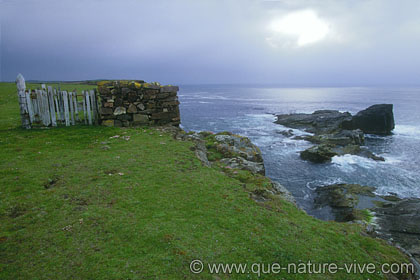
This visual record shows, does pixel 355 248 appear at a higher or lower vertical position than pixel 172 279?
lower

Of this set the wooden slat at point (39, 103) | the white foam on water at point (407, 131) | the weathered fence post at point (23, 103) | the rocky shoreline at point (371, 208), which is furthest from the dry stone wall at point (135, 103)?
the white foam on water at point (407, 131)

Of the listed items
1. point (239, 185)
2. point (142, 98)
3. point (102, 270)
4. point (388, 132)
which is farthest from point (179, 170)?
point (388, 132)

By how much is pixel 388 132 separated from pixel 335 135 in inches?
932

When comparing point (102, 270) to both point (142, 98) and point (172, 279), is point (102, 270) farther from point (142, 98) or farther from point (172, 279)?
point (142, 98)

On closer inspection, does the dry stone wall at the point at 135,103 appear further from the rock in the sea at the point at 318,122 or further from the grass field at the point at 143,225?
the rock in the sea at the point at 318,122

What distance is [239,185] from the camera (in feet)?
39.2

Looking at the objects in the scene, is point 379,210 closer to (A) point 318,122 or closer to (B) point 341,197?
(B) point 341,197

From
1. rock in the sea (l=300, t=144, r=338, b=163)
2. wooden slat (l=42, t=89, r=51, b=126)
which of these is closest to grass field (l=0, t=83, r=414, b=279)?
wooden slat (l=42, t=89, r=51, b=126)

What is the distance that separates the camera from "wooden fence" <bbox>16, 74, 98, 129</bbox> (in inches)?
709

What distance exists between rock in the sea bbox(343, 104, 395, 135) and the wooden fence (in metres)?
67.1

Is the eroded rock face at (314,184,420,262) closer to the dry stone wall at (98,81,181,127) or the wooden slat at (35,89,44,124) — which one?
the dry stone wall at (98,81,181,127)

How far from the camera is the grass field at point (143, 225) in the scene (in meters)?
6.23

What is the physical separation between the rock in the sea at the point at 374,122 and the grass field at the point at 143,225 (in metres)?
66.7

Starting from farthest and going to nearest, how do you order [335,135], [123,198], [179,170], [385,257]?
[335,135], [179,170], [123,198], [385,257]
